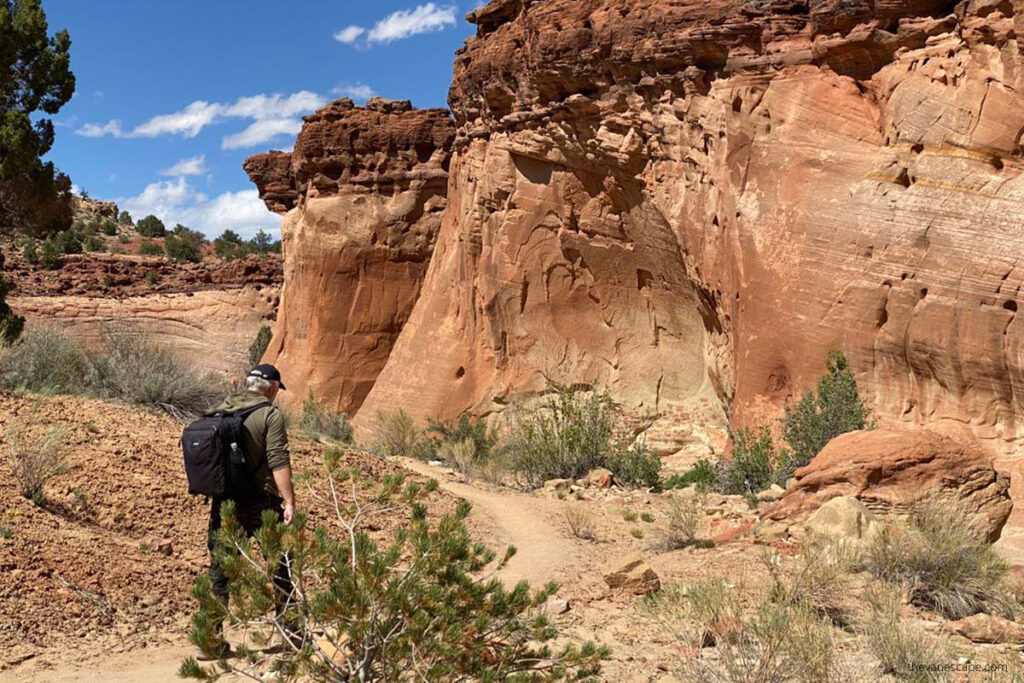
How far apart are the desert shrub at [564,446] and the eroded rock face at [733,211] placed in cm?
213

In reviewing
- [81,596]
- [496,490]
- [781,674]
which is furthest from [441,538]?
[496,490]

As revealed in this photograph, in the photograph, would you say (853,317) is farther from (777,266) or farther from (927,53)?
(927,53)

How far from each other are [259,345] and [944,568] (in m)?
29.0

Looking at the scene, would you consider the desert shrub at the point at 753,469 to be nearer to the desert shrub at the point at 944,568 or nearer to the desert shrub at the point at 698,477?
the desert shrub at the point at 698,477

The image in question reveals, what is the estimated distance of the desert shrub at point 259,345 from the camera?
1292 inches

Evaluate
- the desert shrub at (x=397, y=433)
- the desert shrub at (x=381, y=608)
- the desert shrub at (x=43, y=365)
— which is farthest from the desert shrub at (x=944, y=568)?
the desert shrub at (x=397, y=433)

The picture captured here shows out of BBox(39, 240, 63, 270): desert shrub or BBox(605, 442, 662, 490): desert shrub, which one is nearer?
BBox(605, 442, 662, 490): desert shrub

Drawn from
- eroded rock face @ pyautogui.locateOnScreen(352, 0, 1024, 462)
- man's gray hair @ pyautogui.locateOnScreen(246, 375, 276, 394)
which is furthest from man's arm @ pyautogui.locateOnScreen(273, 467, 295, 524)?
eroded rock face @ pyautogui.locateOnScreen(352, 0, 1024, 462)

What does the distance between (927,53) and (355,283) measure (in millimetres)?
16407

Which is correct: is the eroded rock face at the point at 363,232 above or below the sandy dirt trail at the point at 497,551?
above

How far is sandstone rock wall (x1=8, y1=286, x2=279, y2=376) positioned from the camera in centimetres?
3281

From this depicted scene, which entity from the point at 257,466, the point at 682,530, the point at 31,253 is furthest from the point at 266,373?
the point at 31,253

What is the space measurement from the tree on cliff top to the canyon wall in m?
7.96

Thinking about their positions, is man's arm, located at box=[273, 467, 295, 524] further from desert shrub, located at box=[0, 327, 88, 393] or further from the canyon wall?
the canyon wall
